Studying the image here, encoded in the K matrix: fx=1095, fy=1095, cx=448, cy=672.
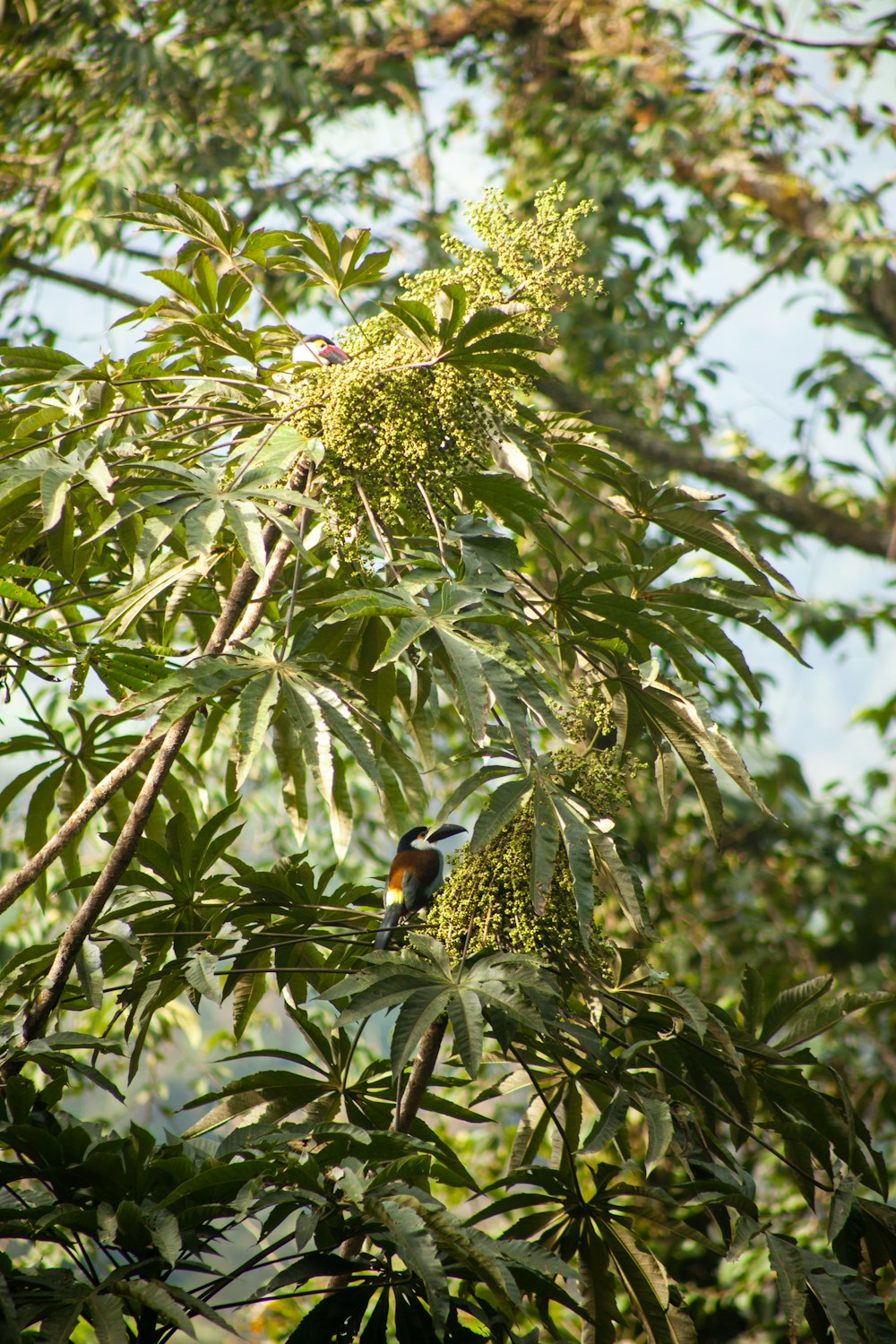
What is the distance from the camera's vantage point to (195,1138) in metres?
0.97

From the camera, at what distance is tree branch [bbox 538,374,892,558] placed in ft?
12.3

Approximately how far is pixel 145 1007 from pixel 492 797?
435 mm

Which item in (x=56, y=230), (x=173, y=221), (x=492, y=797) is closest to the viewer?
(x=492, y=797)

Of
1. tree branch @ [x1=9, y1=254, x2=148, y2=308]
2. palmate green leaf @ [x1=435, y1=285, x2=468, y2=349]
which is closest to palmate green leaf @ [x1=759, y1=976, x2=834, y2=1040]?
palmate green leaf @ [x1=435, y1=285, x2=468, y2=349]

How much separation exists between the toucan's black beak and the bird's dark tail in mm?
71

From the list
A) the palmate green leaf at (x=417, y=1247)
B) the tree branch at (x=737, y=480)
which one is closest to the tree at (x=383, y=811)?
the palmate green leaf at (x=417, y=1247)

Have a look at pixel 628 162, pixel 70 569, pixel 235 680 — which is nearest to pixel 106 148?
pixel 628 162

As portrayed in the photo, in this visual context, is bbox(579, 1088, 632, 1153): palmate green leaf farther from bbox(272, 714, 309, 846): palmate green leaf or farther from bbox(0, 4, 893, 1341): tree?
bbox(272, 714, 309, 846): palmate green leaf

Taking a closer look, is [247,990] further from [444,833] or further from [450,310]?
[450,310]

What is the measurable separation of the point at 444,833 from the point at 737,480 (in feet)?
10.6

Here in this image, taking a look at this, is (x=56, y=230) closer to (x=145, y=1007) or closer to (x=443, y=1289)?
(x=145, y=1007)

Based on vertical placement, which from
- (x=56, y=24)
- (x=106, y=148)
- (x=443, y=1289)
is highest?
(x=56, y=24)

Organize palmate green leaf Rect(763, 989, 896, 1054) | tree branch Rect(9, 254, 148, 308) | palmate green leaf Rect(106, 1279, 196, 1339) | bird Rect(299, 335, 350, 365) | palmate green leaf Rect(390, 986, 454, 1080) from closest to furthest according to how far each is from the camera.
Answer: palmate green leaf Rect(106, 1279, 196, 1339) < palmate green leaf Rect(390, 986, 454, 1080) < palmate green leaf Rect(763, 989, 896, 1054) < bird Rect(299, 335, 350, 365) < tree branch Rect(9, 254, 148, 308)

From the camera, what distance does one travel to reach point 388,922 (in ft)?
3.54
